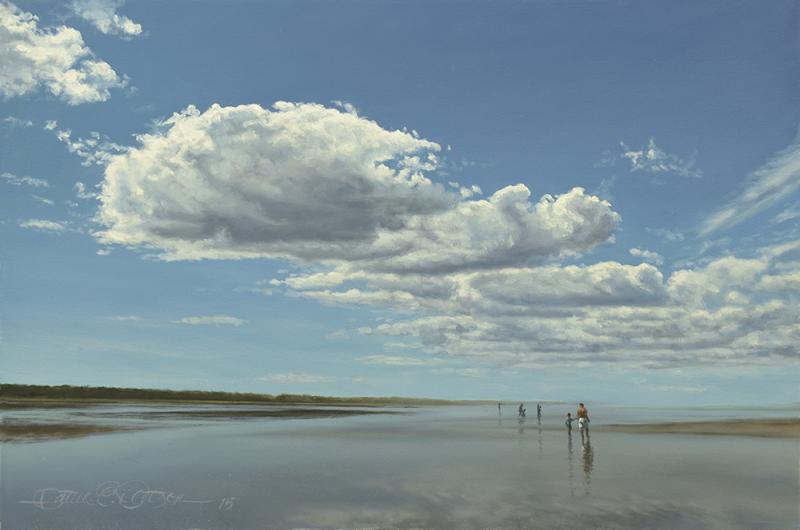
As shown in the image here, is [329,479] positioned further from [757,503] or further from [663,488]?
[757,503]

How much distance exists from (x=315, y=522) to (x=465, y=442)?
2620 centimetres

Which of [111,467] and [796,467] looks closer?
[111,467]

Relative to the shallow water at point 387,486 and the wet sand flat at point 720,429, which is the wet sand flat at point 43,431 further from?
the wet sand flat at point 720,429

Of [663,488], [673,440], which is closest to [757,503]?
[663,488]

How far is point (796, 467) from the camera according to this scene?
2845 cm

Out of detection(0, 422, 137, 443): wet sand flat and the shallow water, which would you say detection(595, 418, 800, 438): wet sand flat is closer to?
the shallow water

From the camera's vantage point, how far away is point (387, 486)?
21.5m
